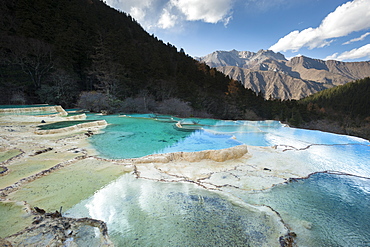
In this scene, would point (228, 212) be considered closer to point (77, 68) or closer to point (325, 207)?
point (325, 207)

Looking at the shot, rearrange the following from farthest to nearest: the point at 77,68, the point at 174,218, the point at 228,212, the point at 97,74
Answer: the point at 77,68
the point at 97,74
the point at 228,212
the point at 174,218

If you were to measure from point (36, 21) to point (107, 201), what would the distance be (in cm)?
3094

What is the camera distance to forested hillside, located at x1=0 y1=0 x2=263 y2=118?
17719mm

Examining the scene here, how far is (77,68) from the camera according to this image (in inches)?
920

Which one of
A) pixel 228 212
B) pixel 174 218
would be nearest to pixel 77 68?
pixel 174 218

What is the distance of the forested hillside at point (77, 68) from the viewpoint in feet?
58.1

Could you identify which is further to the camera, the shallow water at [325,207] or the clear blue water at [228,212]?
the shallow water at [325,207]

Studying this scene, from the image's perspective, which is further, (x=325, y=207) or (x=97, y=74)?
(x=97, y=74)

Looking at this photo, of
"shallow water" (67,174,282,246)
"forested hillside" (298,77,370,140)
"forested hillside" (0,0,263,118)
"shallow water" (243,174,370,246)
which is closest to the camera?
"shallow water" (67,174,282,246)

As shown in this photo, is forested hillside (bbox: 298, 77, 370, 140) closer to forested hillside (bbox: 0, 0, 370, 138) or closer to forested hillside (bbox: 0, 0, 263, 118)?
forested hillside (bbox: 0, 0, 370, 138)

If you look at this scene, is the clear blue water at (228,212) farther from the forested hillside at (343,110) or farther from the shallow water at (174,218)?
the forested hillside at (343,110)

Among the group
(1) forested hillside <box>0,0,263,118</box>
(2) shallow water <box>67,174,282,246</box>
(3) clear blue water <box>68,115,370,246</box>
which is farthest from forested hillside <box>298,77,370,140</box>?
(2) shallow water <box>67,174,282,246</box>

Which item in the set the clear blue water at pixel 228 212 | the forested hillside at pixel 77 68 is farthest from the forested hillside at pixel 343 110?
the clear blue water at pixel 228 212

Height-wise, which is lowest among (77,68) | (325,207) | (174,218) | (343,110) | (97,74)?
(325,207)
